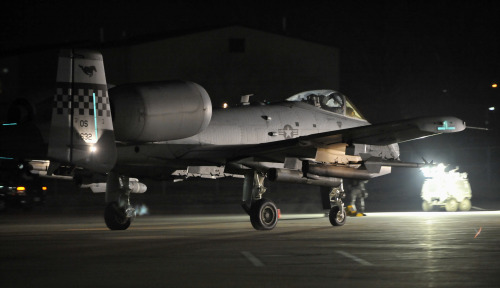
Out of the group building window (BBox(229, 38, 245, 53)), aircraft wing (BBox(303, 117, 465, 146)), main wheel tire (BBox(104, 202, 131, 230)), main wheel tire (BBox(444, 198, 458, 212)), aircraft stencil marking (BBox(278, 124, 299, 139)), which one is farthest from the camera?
building window (BBox(229, 38, 245, 53))

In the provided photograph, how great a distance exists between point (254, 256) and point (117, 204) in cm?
841

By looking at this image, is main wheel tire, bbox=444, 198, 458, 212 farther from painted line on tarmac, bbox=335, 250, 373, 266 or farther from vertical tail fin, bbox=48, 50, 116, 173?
painted line on tarmac, bbox=335, 250, 373, 266

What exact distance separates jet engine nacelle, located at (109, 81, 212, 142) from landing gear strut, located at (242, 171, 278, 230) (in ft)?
8.89

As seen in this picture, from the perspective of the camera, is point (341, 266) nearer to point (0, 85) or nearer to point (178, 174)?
point (178, 174)

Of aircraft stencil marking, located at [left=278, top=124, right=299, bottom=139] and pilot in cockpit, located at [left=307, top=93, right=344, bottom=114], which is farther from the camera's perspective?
pilot in cockpit, located at [left=307, top=93, right=344, bottom=114]

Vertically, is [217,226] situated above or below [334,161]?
below

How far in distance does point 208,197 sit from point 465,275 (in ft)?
108

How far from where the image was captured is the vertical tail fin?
61.7 feet

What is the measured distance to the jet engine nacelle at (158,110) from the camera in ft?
65.5

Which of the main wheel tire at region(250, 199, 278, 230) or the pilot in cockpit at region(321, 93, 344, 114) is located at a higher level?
the pilot in cockpit at region(321, 93, 344, 114)

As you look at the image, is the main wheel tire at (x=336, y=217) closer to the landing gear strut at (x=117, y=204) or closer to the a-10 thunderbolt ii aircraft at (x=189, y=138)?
the a-10 thunderbolt ii aircraft at (x=189, y=138)

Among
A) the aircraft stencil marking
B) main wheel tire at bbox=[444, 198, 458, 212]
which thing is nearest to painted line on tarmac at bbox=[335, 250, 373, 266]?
the aircraft stencil marking

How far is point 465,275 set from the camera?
42.0 feet

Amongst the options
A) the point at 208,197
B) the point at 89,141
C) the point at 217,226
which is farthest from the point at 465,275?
the point at 208,197
